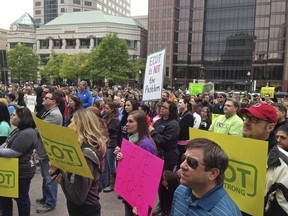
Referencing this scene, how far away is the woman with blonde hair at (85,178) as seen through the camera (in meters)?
2.60

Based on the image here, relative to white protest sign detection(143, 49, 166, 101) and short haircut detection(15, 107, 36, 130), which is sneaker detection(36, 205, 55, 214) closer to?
short haircut detection(15, 107, 36, 130)

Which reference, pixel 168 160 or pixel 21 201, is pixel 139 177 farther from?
pixel 168 160

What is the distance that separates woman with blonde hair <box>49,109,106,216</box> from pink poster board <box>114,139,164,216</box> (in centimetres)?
33

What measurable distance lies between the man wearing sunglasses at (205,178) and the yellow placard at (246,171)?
17.1 inches

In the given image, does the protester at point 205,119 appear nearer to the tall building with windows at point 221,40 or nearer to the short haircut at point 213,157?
the short haircut at point 213,157

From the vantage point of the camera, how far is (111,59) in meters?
51.8

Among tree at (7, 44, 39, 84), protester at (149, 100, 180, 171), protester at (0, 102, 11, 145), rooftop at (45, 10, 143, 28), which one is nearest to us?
protester at (0, 102, 11, 145)

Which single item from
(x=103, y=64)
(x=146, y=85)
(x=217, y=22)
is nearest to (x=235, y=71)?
(x=217, y=22)

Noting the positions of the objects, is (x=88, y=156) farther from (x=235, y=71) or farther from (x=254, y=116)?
(x=235, y=71)

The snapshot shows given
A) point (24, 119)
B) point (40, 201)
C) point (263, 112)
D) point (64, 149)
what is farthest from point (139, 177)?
point (40, 201)

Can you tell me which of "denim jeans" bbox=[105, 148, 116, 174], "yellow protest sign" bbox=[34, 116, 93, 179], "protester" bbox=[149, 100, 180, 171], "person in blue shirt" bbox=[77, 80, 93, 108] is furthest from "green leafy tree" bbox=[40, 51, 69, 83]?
"yellow protest sign" bbox=[34, 116, 93, 179]

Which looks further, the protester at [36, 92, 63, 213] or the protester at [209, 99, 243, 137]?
the protester at [209, 99, 243, 137]

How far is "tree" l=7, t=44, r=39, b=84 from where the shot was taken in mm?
59156

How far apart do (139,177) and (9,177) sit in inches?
70.2
